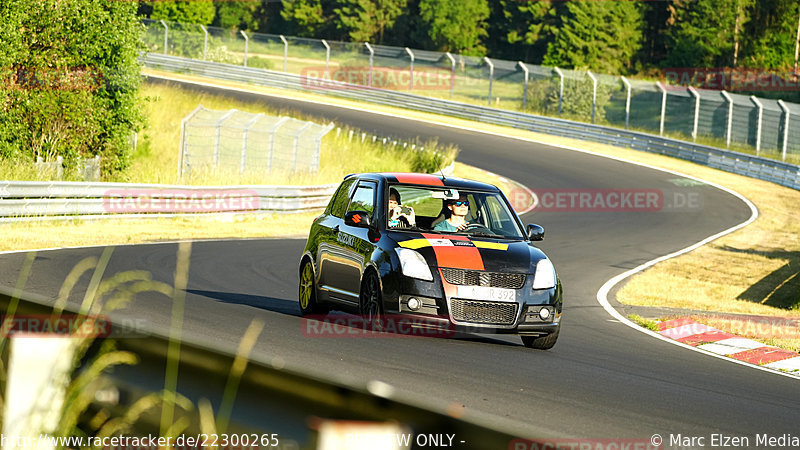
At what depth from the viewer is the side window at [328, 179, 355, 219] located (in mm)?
11719

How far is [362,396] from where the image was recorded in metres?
2.91

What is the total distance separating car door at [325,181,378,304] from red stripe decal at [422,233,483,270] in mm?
810

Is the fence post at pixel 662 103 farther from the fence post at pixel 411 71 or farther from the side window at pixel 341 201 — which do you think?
the side window at pixel 341 201

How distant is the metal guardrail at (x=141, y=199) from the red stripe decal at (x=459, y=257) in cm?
1231

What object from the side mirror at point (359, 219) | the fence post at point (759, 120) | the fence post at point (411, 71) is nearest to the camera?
the side mirror at point (359, 219)

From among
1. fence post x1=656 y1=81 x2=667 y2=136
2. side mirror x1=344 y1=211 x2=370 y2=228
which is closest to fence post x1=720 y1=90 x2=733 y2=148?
fence post x1=656 y1=81 x2=667 y2=136

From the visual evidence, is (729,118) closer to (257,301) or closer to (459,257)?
(257,301)

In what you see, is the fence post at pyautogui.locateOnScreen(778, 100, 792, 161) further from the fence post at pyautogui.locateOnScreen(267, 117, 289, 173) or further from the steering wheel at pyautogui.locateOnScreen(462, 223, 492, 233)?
the steering wheel at pyautogui.locateOnScreen(462, 223, 492, 233)

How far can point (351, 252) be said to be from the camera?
1080cm

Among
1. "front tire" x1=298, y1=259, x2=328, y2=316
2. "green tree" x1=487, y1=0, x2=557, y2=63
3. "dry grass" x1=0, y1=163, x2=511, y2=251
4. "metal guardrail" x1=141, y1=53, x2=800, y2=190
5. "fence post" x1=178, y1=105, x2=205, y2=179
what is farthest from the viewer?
"green tree" x1=487, y1=0, x2=557, y2=63

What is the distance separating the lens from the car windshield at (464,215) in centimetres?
1080

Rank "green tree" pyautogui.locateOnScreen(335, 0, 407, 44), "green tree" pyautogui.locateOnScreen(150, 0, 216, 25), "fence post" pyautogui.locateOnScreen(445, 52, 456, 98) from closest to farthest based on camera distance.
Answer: "fence post" pyautogui.locateOnScreen(445, 52, 456, 98), "green tree" pyautogui.locateOnScreen(150, 0, 216, 25), "green tree" pyautogui.locateOnScreen(335, 0, 407, 44)

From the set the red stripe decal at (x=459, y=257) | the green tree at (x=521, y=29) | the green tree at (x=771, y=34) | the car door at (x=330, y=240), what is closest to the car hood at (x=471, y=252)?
the red stripe decal at (x=459, y=257)

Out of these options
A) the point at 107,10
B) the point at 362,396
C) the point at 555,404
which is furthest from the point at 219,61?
the point at 362,396
